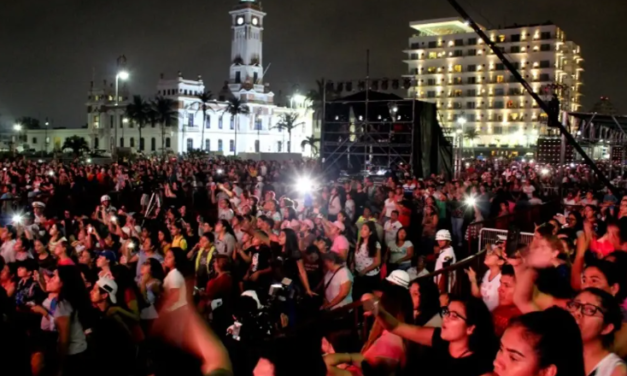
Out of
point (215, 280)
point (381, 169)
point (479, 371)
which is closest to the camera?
point (479, 371)

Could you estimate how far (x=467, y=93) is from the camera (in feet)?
348

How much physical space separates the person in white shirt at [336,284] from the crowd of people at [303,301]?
2 centimetres

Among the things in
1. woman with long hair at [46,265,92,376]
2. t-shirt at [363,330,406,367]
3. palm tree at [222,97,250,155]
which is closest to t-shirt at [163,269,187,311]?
woman with long hair at [46,265,92,376]

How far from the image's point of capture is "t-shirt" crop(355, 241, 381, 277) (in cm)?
868

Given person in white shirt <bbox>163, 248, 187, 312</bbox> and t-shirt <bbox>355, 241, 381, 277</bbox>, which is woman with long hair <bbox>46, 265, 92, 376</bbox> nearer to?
person in white shirt <bbox>163, 248, 187, 312</bbox>

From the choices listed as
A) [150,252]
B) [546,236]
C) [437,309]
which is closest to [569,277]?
[546,236]

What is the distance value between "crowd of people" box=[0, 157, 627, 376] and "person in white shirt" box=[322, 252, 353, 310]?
0.06 feet

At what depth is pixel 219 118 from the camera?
334 ft

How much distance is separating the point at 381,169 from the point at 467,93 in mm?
85733

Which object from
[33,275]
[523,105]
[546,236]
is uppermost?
[523,105]

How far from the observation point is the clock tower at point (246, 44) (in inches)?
4555

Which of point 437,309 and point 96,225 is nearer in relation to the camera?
point 437,309

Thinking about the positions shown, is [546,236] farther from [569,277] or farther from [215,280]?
[215,280]

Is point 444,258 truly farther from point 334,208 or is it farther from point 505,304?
point 334,208
